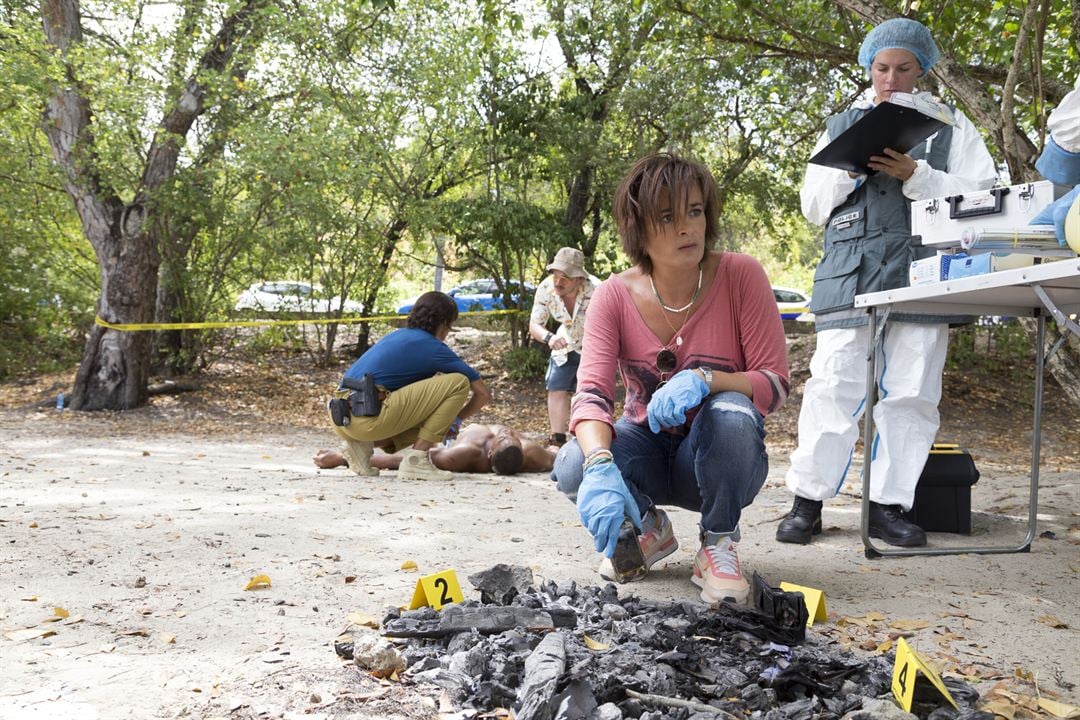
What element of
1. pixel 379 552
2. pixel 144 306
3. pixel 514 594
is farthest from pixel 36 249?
pixel 514 594

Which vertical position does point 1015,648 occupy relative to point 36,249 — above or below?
below

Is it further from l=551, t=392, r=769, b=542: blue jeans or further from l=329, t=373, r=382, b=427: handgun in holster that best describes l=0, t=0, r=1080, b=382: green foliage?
l=551, t=392, r=769, b=542: blue jeans

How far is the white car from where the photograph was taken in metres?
11.2

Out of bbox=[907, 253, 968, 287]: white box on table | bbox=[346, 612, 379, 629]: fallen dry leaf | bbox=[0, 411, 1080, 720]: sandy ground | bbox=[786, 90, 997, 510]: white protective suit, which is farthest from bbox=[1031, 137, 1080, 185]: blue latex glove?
bbox=[346, 612, 379, 629]: fallen dry leaf

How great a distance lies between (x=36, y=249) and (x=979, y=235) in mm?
11681

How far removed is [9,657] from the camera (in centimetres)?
219

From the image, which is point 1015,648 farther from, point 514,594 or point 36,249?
point 36,249

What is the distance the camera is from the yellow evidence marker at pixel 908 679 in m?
1.91

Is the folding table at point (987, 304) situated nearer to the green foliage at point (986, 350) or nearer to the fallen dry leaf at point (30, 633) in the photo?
the fallen dry leaf at point (30, 633)

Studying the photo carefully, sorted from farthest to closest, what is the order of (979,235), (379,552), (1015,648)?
(379,552), (979,235), (1015,648)

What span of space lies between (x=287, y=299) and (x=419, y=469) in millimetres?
6361

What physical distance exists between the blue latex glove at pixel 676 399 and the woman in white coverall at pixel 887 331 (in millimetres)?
1274

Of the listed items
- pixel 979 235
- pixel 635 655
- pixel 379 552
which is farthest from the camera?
pixel 379 552

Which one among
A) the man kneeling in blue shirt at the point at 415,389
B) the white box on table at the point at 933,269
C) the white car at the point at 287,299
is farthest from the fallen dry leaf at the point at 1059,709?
the white car at the point at 287,299
